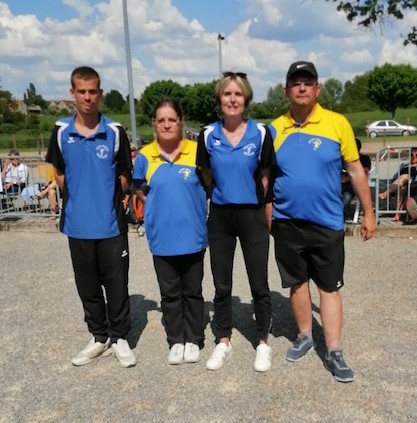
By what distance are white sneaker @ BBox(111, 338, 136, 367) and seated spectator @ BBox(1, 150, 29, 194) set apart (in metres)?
6.73

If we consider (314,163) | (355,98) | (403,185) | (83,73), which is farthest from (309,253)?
(355,98)

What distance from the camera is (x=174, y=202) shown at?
3387 mm

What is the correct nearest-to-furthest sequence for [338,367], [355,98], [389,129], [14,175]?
[338,367]
[14,175]
[389,129]
[355,98]

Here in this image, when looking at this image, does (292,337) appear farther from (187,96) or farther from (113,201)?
(187,96)

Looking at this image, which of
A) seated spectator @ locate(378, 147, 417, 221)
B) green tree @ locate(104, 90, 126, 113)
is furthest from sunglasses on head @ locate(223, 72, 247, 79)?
green tree @ locate(104, 90, 126, 113)

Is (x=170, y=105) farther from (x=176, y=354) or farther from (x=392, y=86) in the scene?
(x=392, y=86)

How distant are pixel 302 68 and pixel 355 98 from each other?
85.0 metres

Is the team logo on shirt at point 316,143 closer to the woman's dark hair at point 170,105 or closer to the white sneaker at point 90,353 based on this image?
the woman's dark hair at point 170,105

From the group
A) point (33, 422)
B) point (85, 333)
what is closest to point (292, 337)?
point (85, 333)

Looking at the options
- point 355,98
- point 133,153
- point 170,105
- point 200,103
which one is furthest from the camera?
point 355,98

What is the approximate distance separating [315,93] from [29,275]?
13.9 ft

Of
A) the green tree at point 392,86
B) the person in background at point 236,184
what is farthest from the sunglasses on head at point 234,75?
the green tree at point 392,86

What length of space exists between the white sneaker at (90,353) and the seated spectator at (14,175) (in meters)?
6.60

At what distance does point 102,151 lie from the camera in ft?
10.9
